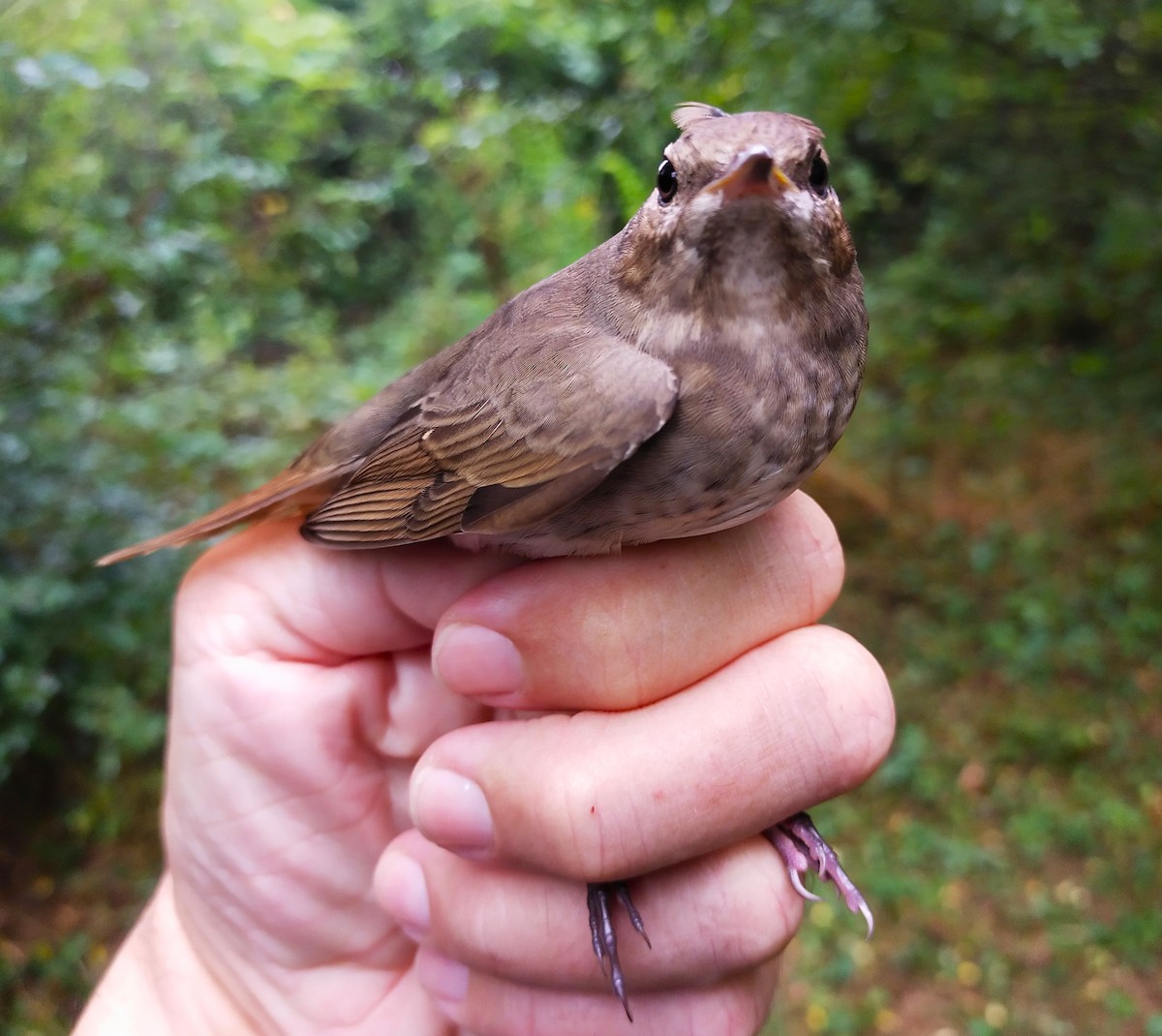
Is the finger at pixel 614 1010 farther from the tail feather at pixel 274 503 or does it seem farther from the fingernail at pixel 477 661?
the tail feather at pixel 274 503

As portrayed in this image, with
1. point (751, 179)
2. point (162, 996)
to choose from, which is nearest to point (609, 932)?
point (162, 996)

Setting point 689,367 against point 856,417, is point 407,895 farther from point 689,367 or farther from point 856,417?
point 856,417

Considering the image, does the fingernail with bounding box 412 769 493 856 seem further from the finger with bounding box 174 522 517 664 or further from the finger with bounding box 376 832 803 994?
the finger with bounding box 174 522 517 664

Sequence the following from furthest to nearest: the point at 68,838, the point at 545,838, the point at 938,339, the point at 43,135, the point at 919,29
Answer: the point at 938,339 < the point at 68,838 < the point at 919,29 < the point at 43,135 < the point at 545,838

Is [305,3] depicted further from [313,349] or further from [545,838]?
[545,838]

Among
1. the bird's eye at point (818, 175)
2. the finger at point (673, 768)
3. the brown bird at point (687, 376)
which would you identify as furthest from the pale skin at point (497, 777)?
Result: the bird's eye at point (818, 175)

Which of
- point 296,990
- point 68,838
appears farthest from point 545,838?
point 68,838
